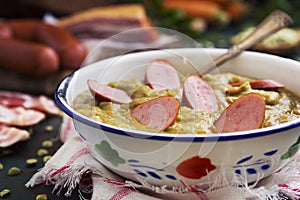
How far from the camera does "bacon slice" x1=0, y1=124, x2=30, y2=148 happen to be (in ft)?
5.67

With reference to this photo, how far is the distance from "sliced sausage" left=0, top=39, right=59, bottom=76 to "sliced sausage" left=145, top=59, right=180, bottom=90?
90 cm

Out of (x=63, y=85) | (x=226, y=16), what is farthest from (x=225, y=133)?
(x=226, y=16)

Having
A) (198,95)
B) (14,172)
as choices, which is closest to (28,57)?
(14,172)

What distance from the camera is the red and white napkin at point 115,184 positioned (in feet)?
4.29

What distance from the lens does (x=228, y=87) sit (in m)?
1.55

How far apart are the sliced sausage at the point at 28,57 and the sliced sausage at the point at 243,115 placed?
1288 mm

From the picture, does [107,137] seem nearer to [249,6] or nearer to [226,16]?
[226,16]

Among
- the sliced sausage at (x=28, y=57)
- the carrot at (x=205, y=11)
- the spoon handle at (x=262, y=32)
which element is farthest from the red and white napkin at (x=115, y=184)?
the carrot at (x=205, y=11)

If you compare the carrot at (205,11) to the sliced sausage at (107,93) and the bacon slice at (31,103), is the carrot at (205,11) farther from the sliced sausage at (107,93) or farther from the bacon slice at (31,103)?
the sliced sausage at (107,93)

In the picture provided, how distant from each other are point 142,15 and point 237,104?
1.78 m

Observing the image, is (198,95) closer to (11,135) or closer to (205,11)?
(11,135)

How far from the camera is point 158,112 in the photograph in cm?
134

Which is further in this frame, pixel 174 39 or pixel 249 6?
pixel 249 6

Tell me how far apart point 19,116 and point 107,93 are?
55cm
